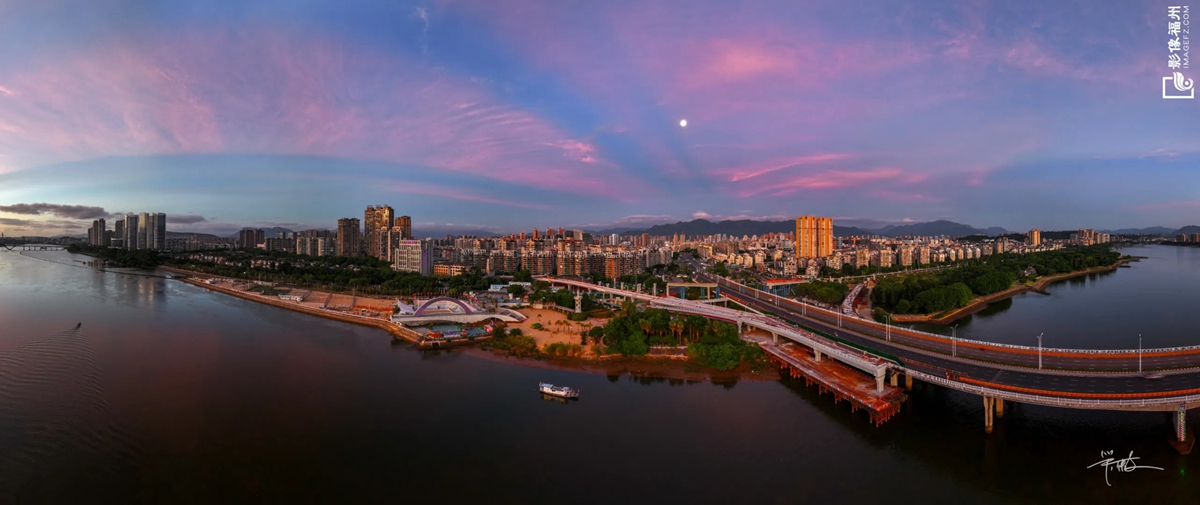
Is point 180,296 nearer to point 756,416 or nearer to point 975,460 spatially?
point 756,416

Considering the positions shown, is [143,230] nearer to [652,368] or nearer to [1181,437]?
[652,368]

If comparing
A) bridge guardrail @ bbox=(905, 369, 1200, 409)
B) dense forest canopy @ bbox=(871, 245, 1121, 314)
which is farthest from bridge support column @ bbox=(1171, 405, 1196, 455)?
dense forest canopy @ bbox=(871, 245, 1121, 314)

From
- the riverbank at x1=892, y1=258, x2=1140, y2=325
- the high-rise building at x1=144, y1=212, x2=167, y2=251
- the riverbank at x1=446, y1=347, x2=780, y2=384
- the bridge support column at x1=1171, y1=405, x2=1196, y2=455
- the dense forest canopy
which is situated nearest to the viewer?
the bridge support column at x1=1171, y1=405, x2=1196, y2=455

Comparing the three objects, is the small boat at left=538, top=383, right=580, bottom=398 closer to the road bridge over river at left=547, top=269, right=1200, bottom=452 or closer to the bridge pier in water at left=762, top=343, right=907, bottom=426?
the bridge pier in water at left=762, top=343, right=907, bottom=426

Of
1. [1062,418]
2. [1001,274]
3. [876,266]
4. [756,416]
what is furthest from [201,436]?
[876,266]

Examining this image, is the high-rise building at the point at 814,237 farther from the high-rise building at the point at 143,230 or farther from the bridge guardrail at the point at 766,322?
the high-rise building at the point at 143,230

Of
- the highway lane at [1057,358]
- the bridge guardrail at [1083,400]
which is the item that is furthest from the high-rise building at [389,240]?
the bridge guardrail at [1083,400]
